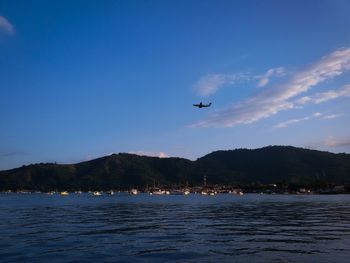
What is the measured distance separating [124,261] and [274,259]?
9.53 metres

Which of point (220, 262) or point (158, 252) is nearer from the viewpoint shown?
point (220, 262)

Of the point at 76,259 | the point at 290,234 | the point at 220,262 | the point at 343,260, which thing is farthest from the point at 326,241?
the point at 76,259

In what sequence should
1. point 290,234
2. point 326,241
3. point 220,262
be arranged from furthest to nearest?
point 290,234, point 326,241, point 220,262

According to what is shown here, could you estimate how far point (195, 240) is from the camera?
3747cm

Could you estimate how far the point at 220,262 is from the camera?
88.8ft

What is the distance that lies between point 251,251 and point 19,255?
1620 centimetres

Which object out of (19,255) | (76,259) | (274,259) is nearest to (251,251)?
(274,259)

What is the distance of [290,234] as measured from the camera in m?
41.3

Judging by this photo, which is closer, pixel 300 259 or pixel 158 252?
pixel 300 259

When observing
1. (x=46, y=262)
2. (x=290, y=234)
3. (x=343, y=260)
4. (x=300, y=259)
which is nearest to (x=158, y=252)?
(x=46, y=262)

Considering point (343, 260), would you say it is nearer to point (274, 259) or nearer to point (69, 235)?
point (274, 259)

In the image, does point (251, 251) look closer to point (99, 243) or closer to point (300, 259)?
point (300, 259)

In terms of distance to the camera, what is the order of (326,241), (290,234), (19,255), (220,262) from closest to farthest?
(220,262)
(19,255)
(326,241)
(290,234)

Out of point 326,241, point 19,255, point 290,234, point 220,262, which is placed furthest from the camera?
point 290,234
